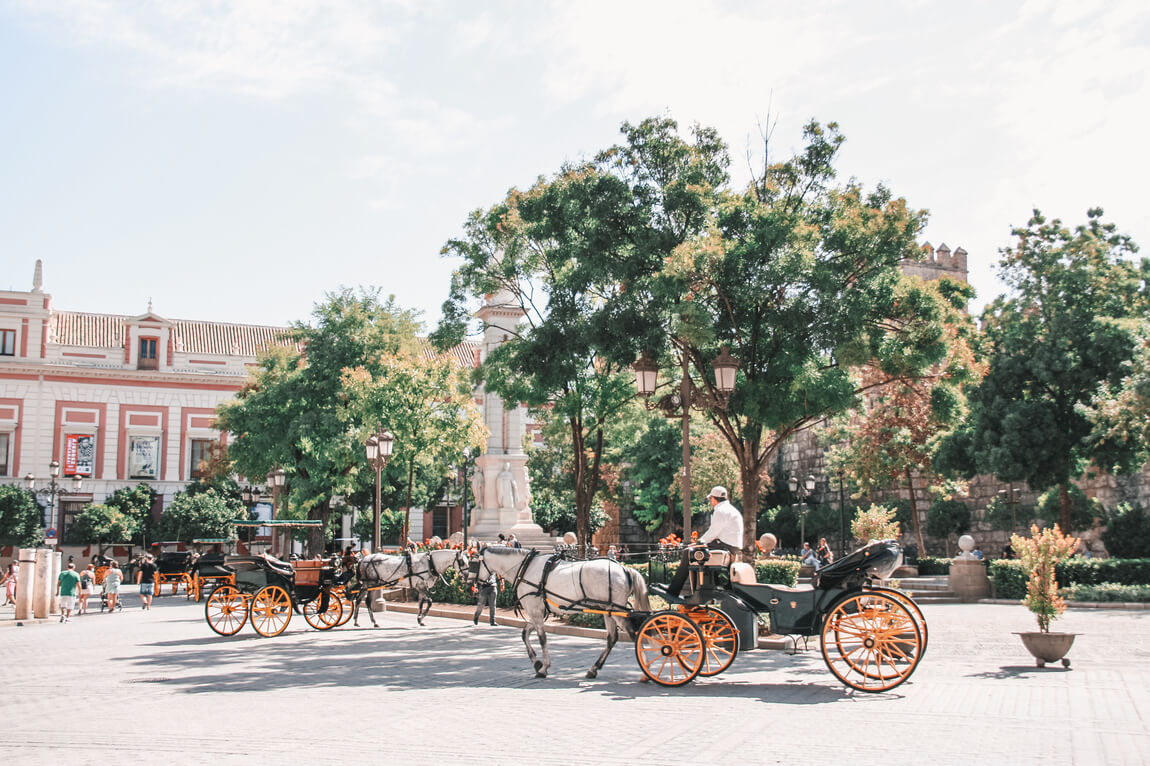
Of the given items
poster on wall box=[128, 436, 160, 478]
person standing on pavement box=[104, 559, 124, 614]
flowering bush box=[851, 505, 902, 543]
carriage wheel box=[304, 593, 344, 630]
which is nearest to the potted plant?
carriage wheel box=[304, 593, 344, 630]

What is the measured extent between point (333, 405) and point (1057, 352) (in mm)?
22524

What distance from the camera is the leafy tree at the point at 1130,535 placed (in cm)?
2911

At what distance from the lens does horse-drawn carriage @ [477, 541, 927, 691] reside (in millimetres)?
9984

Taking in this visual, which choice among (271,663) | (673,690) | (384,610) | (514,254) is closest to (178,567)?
(384,610)

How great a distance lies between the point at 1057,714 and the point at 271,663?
30.4 ft

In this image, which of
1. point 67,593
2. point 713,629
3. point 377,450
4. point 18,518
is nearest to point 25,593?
point 67,593

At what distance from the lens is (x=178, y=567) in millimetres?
Answer: 31469

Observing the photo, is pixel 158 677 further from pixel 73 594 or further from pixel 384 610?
pixel 73 594

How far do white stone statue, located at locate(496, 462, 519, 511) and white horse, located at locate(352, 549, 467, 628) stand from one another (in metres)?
11.3

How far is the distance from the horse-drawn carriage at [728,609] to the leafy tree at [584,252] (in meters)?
7.35

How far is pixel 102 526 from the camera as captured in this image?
1854 inches

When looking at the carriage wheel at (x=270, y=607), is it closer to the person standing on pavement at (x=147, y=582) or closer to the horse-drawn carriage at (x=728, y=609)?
the horse-drawn carriage at (x=728, y=609)

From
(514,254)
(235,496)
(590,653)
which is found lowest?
(590,653)

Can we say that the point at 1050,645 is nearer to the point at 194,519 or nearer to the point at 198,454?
the point at 194,519
